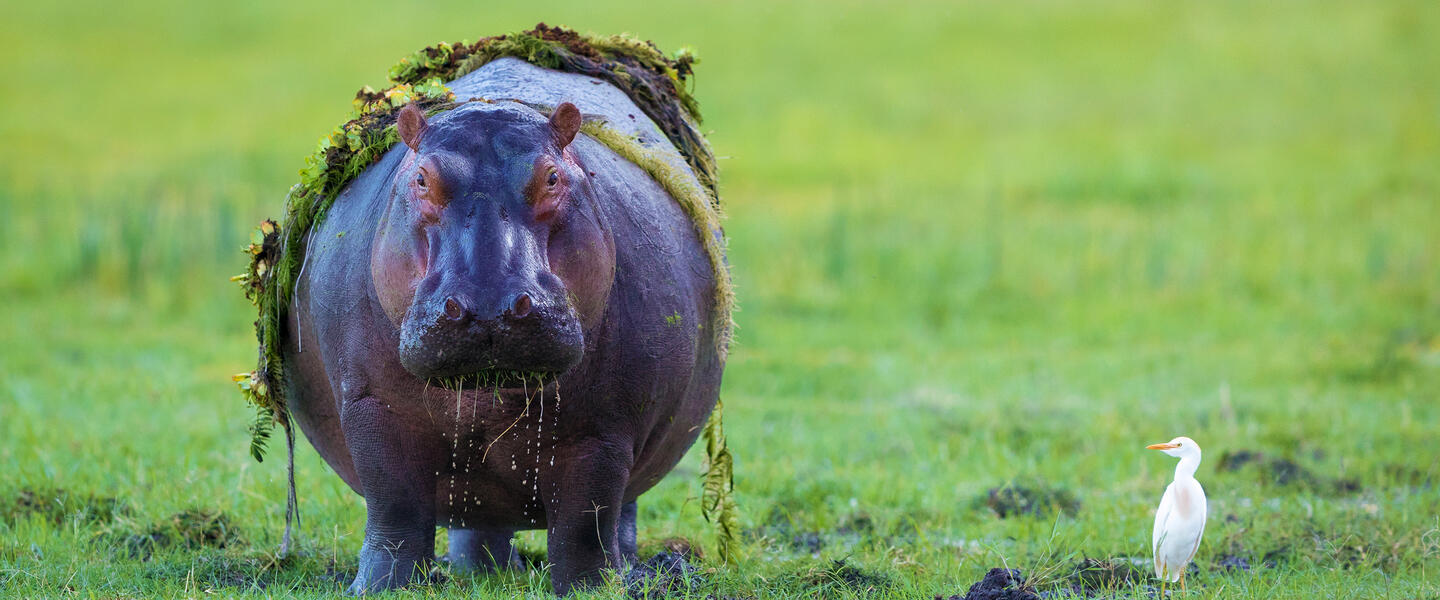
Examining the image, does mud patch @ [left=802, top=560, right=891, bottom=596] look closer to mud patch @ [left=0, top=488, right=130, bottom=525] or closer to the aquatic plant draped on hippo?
the aquatic plant draped on hippo

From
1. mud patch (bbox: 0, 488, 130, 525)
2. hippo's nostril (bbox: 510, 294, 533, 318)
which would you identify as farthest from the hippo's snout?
mud patch (bbox: 0, 488, 130, 525)

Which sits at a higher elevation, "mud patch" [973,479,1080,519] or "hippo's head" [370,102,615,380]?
"hippo's head" [370,102,615,380]

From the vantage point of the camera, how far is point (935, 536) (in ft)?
24.0

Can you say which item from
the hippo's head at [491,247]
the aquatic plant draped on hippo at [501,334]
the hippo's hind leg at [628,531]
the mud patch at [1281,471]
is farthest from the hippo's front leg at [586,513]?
the mud patch at [1281,471]

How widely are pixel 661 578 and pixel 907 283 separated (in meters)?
11.0

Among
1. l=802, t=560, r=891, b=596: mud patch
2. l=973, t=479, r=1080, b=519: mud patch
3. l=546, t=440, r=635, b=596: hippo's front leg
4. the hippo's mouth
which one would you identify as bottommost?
l=973, t=479, r=1080, b=519: mud patch

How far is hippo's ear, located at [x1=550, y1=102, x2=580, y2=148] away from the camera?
509 cm

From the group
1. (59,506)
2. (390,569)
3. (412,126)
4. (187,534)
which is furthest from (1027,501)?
(59,506)

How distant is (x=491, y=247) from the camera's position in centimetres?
459

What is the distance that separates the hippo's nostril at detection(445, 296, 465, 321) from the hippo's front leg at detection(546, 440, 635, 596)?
102 cm

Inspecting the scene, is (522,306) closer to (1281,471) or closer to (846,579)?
(846,579)

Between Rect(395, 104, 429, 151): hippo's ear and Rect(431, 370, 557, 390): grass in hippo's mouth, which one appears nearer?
Rect(431, 370, 557, 390): grass in hippo's mouth

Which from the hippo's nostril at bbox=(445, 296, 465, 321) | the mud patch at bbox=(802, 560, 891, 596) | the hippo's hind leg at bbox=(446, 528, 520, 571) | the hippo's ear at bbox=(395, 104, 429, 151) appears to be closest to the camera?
the hippo's nostril at bbox=(445, 296, 465, 321)

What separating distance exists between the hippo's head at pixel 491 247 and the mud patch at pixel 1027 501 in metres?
3.40
